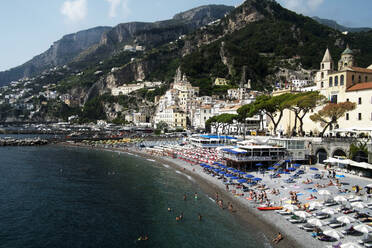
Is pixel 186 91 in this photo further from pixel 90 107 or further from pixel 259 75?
pixel 90 107

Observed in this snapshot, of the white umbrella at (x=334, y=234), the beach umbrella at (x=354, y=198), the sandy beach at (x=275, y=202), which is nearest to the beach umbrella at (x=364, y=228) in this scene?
the sandy beach at (x=275, y=202)

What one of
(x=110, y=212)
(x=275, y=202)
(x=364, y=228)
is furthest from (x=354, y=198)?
(x=110, y=212)

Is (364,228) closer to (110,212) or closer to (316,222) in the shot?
(316,222)

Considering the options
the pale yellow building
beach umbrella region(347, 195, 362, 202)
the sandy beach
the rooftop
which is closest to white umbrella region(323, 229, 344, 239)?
the sandy beach

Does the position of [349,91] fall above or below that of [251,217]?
above

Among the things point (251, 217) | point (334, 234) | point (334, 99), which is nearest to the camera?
point (334, 234)

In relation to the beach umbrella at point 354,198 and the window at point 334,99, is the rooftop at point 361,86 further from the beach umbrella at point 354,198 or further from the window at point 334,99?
the beach umbrella at point 354,198

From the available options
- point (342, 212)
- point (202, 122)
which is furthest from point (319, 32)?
point (342, 212)

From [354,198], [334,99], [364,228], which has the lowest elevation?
[364,228]

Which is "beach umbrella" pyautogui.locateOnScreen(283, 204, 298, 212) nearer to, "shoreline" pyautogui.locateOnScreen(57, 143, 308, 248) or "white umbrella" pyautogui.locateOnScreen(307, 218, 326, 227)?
"shoreline" pyautogui.locateOnScreen(57, 143, 308, 248)
